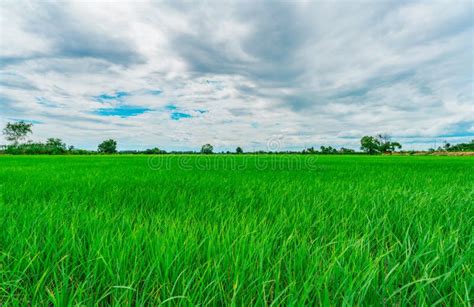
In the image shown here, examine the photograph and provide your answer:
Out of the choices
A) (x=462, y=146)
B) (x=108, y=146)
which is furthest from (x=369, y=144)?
(x=108, y=146)

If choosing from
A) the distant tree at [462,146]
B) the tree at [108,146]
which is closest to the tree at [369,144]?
the distant tree at [462,146]

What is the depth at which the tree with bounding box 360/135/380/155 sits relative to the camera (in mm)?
90562

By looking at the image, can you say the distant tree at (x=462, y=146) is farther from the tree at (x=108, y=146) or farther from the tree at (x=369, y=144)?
the tree at (x=108, y=146)

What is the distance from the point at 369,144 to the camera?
92.0 meters

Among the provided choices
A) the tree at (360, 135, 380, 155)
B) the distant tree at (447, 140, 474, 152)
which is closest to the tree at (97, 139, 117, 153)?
the tree at (360, 135, 380, 155)

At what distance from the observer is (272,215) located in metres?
2.23

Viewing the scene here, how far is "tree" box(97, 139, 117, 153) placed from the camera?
79.5m

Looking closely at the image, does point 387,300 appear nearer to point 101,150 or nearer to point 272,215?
point 272,215

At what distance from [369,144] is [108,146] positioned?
342 ft

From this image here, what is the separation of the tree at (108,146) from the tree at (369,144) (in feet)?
329

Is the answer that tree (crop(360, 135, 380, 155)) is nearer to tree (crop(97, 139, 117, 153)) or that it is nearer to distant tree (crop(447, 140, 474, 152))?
distant tree (crop(447, 140, 474, 152))

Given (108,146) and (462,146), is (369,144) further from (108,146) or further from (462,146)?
(108,146)

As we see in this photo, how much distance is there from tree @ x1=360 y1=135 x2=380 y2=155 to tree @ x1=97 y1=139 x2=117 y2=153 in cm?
10014

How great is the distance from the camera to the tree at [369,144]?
90.6m
